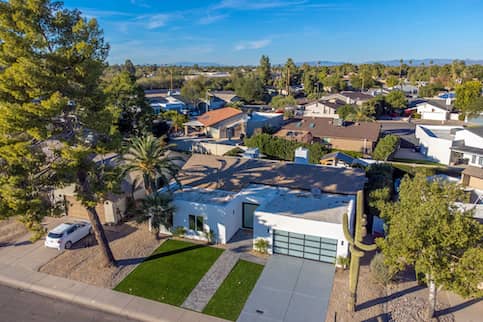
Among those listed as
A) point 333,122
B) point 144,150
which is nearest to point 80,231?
point 144,150

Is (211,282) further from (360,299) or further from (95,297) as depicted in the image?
(360,299)

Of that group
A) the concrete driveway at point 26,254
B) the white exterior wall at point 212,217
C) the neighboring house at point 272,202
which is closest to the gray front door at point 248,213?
the neighboring house at point 272,202

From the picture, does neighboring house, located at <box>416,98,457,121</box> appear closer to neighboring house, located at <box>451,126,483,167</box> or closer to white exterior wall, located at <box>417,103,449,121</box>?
white exterior wall, located at <box>417,103,449,121</box>

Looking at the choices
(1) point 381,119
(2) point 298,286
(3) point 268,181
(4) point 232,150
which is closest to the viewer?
(2) point 298,286

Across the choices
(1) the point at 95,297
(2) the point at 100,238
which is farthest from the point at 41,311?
(2) the point at 100,238

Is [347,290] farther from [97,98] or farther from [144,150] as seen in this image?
[97,98]

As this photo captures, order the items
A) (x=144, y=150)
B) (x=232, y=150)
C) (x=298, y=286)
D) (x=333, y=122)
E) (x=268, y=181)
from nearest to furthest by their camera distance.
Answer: (x=298, y=286), (x=144, y=150), (x=268, y=181), (x=232, y=150), (x=333, y=122)
